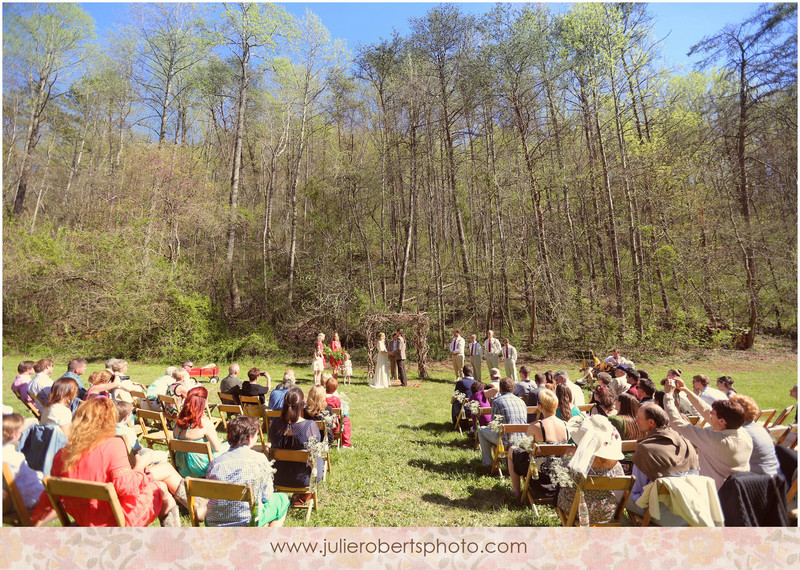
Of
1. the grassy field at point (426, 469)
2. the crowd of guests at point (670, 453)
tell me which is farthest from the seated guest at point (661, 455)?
the grassy field at point (426, 469)

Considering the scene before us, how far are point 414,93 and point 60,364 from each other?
10043 millimetres

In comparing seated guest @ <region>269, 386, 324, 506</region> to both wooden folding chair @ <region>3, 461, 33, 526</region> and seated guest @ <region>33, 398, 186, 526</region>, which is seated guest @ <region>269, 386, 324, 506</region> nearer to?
seated guest @ <region>33, 398, 186, 526</region>

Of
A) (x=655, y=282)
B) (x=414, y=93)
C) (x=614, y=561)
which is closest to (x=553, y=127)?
(x=414, y=93)

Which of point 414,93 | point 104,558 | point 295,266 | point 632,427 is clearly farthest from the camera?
point 295,266

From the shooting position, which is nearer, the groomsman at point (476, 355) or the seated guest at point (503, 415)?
the seated guest at point (503, 415)

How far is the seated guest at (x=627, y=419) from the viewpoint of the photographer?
3.88m

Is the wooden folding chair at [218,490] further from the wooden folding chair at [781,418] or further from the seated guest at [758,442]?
the wooden folding chair at [781,418]

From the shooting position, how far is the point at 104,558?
2236 millimetres

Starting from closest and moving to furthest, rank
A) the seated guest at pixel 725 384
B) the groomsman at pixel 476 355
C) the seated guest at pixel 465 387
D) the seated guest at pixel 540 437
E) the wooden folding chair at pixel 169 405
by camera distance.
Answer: the seated guest at pixel 540 437
the seated guest at pixel 725 384
the wooden folding chair at pixel 169 405
the seated guest at pixel 465 387
the groomsman at pixel 476 355

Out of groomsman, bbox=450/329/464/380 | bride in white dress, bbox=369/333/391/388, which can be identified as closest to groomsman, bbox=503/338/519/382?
groomsman, bbox=450/329/464/380

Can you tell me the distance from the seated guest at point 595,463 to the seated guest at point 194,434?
2549mm

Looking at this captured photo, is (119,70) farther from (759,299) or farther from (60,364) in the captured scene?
(759,299)

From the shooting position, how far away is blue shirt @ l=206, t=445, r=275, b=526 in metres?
2.36

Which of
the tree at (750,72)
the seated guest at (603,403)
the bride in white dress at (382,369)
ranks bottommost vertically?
the bride in white dress at (382,369)
